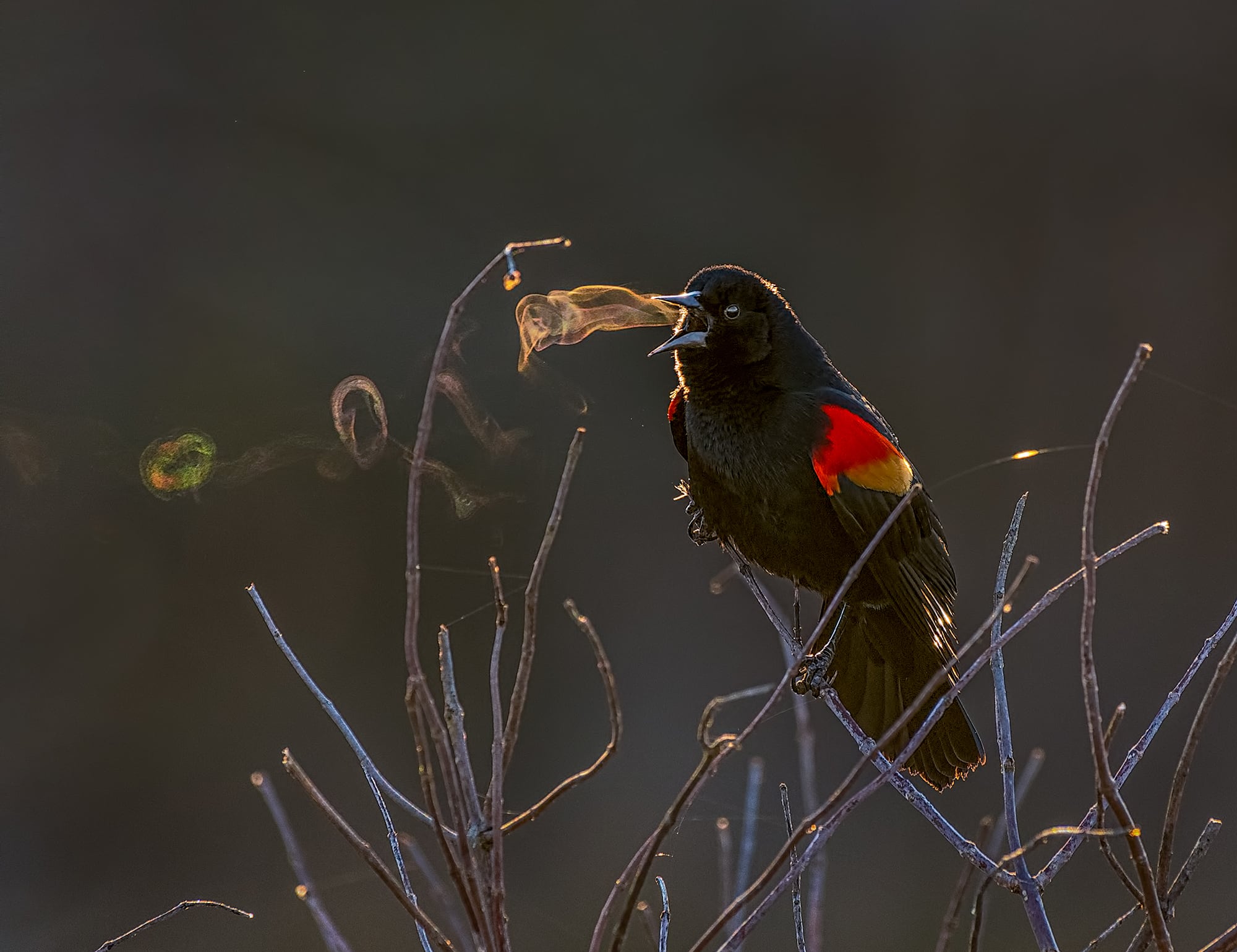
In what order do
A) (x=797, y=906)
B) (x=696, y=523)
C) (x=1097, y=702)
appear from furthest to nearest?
(x=696, y=523) < (x=797, y=906) < (x=1097, y=702)

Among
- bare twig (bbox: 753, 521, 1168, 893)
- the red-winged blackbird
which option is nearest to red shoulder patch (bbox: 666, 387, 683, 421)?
the red-winged blackbird

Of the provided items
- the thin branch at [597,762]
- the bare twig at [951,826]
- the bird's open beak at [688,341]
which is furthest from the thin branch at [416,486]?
the bird's open beak at [688,341]

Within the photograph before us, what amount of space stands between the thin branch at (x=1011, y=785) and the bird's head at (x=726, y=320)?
28.1 inches

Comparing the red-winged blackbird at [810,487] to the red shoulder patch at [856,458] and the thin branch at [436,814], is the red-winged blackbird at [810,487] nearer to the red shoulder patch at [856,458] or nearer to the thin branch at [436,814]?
the red shoulder patch at [856,458]

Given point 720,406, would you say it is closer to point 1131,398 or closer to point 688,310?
point 688,310

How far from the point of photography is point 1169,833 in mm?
953

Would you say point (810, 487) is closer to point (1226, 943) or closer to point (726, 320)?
point (726, 320)

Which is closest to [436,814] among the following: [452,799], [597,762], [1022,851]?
[452,799]

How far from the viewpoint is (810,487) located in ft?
6.14

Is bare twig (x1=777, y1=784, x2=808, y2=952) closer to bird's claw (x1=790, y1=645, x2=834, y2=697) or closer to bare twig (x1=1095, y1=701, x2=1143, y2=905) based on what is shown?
bare twig (x1=1095, y1=701, x2=1143, y2=905)

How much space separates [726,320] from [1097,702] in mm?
1152

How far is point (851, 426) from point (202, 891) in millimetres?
3480

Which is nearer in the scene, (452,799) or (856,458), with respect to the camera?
(452,799)

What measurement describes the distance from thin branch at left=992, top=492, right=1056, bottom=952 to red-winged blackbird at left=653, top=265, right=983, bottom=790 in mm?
527
